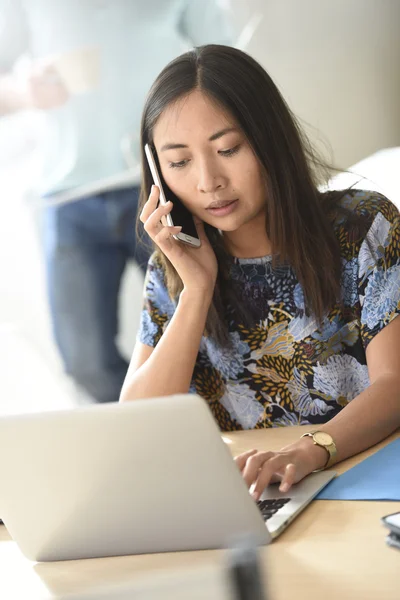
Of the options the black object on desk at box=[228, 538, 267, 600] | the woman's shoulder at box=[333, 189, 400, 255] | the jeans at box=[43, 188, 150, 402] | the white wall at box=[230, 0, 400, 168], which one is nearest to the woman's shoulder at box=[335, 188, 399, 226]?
the woman's shoulder at box=[333, 189, 400, 255]

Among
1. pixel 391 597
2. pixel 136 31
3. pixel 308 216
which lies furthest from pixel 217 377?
pixel 136 31

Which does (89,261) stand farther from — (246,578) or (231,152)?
(246,578)

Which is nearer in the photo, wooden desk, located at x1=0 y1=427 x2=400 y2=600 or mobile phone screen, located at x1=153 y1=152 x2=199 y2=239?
wooden desk, located at x1=0 y1=427 x2=400 y2=600

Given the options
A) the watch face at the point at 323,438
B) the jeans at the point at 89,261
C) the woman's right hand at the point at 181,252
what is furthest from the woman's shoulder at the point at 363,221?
the jeans at the point at 89,261

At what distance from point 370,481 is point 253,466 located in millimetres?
136

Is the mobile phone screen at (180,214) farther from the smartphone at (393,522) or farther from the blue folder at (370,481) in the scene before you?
the smartphone at (393,522)

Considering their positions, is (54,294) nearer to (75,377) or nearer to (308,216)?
(75,377)

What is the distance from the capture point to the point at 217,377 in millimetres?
1585

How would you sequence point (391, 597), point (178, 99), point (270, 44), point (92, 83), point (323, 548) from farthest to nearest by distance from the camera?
point (270, 44), point (92, 83), point (178, 99), point (323, 548), point (391, 597)

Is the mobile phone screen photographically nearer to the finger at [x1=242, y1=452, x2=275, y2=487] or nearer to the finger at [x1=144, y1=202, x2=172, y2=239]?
the finger at [x1=144, y1=202, x2=172, y2=239]

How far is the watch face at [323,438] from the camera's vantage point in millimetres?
1098

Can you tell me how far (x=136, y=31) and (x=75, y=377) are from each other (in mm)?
1247

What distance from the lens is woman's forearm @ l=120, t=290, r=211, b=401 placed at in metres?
1.47

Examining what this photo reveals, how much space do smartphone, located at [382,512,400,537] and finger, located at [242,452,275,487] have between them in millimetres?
193
